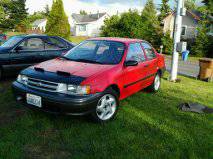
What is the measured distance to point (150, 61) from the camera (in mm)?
6117

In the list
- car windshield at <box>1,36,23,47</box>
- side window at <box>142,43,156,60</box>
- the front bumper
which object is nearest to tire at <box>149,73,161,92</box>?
side window at <box>142,43,156,60</box>

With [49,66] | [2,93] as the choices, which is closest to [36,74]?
[49,66]

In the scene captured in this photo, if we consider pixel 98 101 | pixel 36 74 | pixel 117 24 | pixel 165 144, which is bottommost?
pixel 165 144

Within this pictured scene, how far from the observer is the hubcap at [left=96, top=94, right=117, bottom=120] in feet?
14.1

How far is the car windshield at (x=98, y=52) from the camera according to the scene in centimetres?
485

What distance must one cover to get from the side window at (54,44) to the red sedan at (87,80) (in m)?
2.63

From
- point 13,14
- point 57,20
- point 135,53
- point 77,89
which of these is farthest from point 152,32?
point 13,14

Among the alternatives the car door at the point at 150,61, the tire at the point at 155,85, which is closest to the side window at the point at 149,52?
the car door at the point at 150,61

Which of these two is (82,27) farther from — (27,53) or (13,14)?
(27,53)

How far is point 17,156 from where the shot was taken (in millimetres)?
3227

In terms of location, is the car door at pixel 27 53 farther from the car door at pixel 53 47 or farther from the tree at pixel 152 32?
the tree at pixel 152 32

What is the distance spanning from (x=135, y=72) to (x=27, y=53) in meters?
3.84

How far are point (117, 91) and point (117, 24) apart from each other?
23.3m

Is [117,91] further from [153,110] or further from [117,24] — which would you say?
[117,24]
